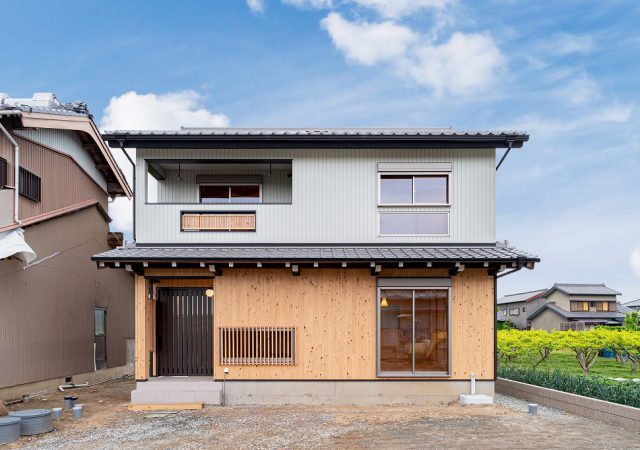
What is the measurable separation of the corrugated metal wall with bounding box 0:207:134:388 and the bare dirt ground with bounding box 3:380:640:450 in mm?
2755

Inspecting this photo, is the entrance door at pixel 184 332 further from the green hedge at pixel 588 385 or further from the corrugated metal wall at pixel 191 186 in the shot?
the green hedge at pixel 588 385

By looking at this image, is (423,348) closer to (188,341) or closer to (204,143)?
(188,341)

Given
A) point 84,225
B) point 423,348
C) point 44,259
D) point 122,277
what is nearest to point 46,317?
point 44,259

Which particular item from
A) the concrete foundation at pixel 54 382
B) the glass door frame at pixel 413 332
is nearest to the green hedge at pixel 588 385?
the glass door frame at pixel 413 332

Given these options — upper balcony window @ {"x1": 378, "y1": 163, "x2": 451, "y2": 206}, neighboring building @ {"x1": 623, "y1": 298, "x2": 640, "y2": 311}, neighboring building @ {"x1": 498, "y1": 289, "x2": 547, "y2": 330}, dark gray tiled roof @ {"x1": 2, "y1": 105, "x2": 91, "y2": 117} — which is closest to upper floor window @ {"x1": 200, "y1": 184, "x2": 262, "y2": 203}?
upper balcony window @ {"x1": 378, "y1": 163, "x2": 451, "y2": 206}

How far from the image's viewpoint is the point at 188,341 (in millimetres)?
11086

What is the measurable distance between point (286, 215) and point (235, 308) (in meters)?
2.36

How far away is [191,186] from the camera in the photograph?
11.9 meters

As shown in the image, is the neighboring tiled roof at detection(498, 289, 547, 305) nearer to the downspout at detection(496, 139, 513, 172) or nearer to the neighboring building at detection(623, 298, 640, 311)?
the neighboring building at detection(623, 298, 640, 311)

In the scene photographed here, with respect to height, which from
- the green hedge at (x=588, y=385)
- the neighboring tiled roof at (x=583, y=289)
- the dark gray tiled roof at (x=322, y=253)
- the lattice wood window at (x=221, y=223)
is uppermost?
the lattice wood window at (x=221, y=223)

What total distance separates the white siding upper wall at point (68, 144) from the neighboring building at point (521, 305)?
41.3 m

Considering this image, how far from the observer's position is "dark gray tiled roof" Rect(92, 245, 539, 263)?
9.55m

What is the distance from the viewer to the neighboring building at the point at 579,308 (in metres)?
39.6

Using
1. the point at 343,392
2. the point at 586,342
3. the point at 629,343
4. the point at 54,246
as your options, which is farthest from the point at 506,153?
the point at 54,246
